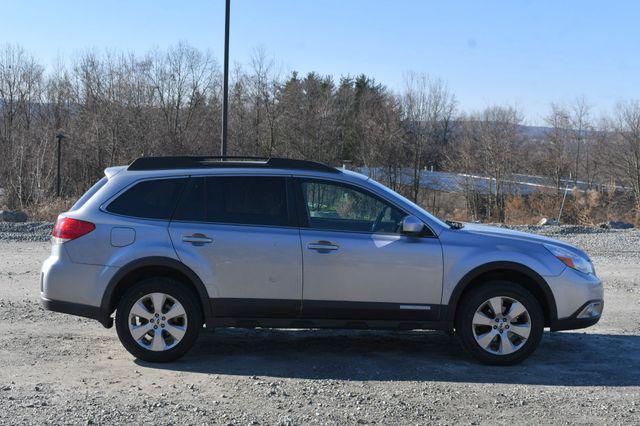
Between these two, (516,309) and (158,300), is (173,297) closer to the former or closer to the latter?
(158,300)

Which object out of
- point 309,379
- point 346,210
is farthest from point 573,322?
point 309,379

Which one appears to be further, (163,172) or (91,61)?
(91,61)

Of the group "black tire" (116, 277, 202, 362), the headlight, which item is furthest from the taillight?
the headlight

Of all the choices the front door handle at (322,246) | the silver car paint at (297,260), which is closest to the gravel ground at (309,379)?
the silver car paint at (297,260)

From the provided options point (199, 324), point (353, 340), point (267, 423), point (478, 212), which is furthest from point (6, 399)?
point (478, 212)

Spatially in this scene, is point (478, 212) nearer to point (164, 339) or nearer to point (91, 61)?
point (91, 61)

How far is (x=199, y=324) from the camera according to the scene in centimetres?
629

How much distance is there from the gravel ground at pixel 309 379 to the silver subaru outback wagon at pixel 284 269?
40cm

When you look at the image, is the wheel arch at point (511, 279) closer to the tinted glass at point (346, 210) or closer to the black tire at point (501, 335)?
the black tire at point (501, 335)

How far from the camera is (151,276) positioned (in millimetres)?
6371

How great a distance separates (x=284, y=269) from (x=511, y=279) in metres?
2.15

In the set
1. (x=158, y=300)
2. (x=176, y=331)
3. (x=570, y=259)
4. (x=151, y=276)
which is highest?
(x=570, y=259)

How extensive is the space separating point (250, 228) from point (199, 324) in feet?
3.22

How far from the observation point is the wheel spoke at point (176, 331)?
623cm
